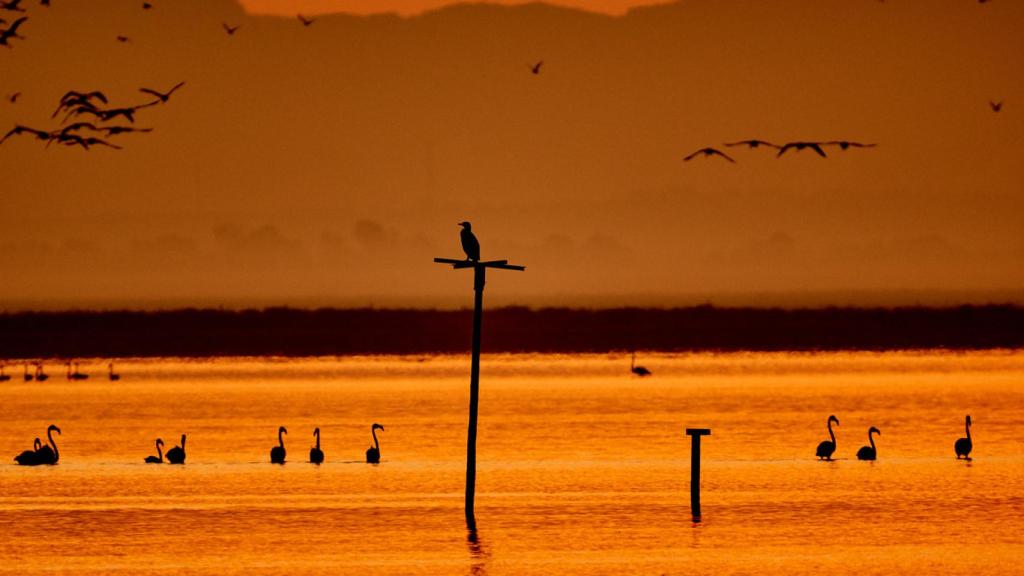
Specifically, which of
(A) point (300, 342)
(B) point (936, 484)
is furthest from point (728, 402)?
(A) point (300, 342)

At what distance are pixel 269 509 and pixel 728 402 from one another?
125 feet

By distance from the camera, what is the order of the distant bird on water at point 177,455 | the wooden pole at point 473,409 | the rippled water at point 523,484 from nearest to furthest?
the rippled water at point 523,484 → the wooden pole at point 473,409 → the distant bird on water at point 177,455

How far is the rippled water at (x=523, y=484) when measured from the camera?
95.9 feet

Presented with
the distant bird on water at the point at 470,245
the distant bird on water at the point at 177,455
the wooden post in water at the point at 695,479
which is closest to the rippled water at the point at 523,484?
the wooden post in water at the point at 695,479

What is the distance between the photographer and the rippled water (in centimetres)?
2922

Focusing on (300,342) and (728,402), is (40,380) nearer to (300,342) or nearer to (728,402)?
(728,402)

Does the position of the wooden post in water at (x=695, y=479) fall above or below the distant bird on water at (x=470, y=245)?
below

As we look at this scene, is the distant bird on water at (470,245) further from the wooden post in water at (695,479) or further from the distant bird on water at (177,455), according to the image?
the distant bird on water at (177,455)

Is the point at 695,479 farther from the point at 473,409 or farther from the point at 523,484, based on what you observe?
the point at 523,484

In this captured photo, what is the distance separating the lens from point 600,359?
392ft

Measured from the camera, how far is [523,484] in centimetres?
4053

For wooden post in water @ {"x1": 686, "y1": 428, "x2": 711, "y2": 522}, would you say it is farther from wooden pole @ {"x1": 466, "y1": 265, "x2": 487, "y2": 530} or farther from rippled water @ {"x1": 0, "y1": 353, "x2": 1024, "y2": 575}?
wooden pole @ {"x1": 466, "y1": 265, "x2": 487, "y2": 530}

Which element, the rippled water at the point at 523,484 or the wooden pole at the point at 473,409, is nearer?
the rippled water at the point at 523,484

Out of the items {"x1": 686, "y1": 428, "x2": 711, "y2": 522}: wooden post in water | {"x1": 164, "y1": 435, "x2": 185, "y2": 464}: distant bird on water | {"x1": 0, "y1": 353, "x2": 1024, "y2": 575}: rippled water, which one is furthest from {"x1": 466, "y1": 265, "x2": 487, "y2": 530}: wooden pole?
{"x1": 164, "y1": 435, "x2": 185, "y2": 464}: distant bird on water
